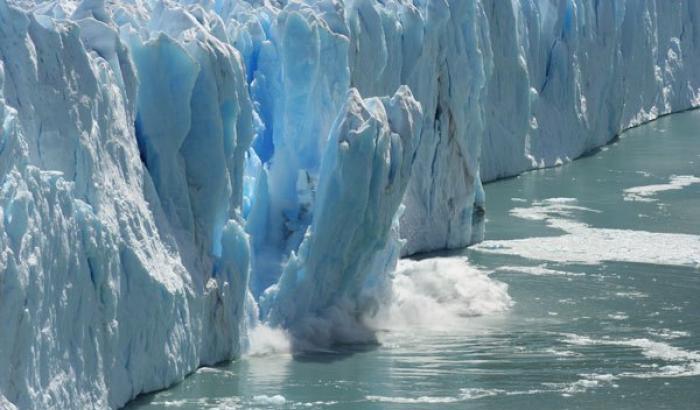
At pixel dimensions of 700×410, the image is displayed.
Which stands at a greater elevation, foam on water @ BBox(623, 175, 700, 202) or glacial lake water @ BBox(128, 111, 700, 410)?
foam on water @ BBox(623, 175, 700, 202)

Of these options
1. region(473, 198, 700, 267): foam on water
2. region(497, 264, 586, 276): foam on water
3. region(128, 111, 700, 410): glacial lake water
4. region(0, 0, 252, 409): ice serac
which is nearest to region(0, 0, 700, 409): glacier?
region(0, 0, 252, 409): ice serac

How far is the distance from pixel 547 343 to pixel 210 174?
3.39 meters

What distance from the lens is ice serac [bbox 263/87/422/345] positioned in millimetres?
14062

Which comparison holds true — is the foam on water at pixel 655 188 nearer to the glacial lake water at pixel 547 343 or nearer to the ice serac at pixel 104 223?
the glacial lake water at pixel 547 343

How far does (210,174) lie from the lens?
12883 mm

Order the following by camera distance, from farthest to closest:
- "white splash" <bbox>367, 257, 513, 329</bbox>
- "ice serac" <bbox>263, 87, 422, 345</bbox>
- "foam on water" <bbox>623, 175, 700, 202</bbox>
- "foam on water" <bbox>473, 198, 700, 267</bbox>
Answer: "foam on water" <bbox>623, 175, 700, 202</bbox>
"foam on water" <bbox>473, 198, 700, 267</bbox>
"white splash" <bbox>367, 257, 513, 329</bbox>
"ice serac" <bbox>263, 87, 422, 345</bbox>

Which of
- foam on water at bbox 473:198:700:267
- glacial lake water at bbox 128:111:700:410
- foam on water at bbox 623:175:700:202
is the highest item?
foam on water at bbox 623:175:700:202

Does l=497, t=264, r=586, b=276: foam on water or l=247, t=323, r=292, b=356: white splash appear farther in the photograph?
l=497, t=264, r=586, b=276: foam on water

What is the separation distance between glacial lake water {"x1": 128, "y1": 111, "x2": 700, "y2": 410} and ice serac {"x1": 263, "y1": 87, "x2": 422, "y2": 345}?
45 cm

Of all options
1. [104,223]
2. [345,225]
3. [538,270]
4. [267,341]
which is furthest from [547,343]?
[104,223]

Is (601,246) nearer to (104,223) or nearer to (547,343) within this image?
(547,343)

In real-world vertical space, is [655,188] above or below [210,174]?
below

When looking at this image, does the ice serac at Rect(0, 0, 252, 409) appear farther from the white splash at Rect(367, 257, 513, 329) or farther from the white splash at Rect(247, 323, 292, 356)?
the white splash at Rect(367, 257, 513, 329)

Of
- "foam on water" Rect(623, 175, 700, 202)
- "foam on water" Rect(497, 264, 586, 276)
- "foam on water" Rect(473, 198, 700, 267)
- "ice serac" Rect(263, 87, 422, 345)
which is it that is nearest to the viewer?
"ice serac" Rect(263, 87, 422, 345)
